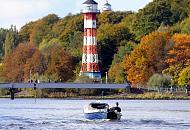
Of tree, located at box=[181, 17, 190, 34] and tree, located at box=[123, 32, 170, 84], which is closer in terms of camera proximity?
tree, located at box=[123, 32, 170, 84]

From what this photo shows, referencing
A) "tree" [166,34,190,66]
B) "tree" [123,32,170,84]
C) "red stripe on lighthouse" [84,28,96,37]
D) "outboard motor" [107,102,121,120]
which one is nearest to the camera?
"outboard motor" [107,102,121,120]

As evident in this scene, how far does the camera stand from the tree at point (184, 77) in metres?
162

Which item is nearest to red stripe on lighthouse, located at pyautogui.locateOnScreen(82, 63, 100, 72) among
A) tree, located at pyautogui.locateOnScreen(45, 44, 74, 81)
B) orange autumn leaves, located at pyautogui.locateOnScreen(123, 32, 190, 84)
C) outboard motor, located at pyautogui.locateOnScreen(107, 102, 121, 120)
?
orange autumn leaves, located at pyautogui.locateOnScreen(123, 32, 190, 84)

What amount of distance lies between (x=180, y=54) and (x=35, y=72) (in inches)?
1242

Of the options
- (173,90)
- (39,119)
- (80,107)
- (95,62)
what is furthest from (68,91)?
(39,119)

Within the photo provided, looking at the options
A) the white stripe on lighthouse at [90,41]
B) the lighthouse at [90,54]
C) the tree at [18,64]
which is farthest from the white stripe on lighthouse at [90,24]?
the tree at [18,64]

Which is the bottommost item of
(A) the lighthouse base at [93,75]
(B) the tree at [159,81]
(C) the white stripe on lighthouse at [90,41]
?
(B) the tree at [159,81]

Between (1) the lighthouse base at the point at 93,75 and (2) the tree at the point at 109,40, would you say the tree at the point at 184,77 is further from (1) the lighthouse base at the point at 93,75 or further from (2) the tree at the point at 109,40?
(2) the tree at the point at 109,40

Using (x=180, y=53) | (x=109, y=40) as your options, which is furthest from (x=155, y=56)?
(x=109, y=40)

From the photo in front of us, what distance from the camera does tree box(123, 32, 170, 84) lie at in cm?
17000

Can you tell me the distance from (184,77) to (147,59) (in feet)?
33.1

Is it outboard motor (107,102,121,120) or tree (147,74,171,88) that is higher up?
tree (147,74,171,88)

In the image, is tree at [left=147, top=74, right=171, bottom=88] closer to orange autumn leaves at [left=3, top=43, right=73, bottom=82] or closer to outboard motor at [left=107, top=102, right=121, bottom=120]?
orange autumn leaves at [left=3, top=43, right=73, bottom=82]

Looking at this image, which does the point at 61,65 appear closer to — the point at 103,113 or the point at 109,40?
the point at 109,40
